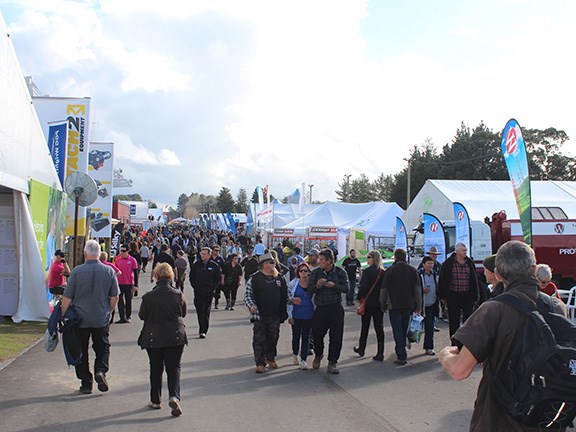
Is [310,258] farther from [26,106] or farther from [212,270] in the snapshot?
[26,106]

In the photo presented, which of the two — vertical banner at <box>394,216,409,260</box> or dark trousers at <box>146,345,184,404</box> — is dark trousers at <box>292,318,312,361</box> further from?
vertical banner at <box>394,216,409,260</box>

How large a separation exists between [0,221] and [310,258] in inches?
273

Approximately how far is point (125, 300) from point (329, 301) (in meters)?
6.69

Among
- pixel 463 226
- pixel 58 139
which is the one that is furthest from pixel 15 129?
pixel 463 226

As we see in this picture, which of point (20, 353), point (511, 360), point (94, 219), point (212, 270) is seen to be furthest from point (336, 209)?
point (511, 360)

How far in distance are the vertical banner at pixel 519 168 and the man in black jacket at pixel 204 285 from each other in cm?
645

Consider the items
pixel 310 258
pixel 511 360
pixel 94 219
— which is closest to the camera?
pixel 511 360

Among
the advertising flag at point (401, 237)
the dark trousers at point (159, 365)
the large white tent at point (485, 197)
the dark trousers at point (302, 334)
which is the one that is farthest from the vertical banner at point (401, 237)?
the dark trousers at point (159, 365)

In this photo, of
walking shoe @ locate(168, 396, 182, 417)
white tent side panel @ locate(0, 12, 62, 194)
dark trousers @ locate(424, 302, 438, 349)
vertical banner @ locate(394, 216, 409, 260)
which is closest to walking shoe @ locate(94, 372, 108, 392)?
walking shoe @ locate(168, 396, 182, 417)

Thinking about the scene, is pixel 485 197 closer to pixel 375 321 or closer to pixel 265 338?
pixel 375 321

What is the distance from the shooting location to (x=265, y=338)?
28.9 feet

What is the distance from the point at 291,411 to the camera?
656cm

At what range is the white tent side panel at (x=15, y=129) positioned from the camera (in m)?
10.6

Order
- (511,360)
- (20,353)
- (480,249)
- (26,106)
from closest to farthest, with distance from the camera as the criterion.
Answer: (511,360) < (20,353) < (26,106) < (480,249)
